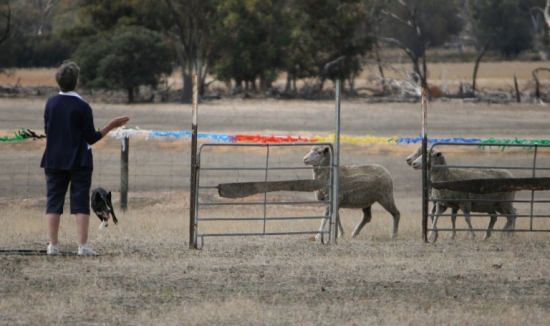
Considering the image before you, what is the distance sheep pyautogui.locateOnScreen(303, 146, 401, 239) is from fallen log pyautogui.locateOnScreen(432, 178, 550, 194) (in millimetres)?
1563

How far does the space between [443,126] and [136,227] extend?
816 inches

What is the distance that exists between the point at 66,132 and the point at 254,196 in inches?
462

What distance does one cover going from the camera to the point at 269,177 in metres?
22.4

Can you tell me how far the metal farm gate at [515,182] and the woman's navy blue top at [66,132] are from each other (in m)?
4.31

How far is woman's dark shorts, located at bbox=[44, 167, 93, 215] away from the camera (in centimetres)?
891

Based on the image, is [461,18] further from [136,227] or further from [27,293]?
[27,293]

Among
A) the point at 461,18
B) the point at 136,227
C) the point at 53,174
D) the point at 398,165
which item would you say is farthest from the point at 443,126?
the point at 461,18

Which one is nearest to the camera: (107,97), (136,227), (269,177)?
(136,227)

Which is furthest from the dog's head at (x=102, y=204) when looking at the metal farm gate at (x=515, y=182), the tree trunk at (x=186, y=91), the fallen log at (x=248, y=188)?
the tree trunk at (x=186, y=91)

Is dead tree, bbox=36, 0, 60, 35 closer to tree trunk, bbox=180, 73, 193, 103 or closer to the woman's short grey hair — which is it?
tree trunk, bbox=180, 73, 193, 103

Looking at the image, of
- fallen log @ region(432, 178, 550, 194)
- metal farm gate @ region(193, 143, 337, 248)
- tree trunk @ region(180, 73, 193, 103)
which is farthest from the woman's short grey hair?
tree trunk @ region(180, 73, 193, 103)

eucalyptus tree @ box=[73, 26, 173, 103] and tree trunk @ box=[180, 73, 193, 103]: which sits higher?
eucalyptus tree @ box=[73, 26, 173, 103]

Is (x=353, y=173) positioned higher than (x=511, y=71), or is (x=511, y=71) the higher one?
(x=511, y=71)

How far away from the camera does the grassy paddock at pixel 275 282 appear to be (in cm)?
673
